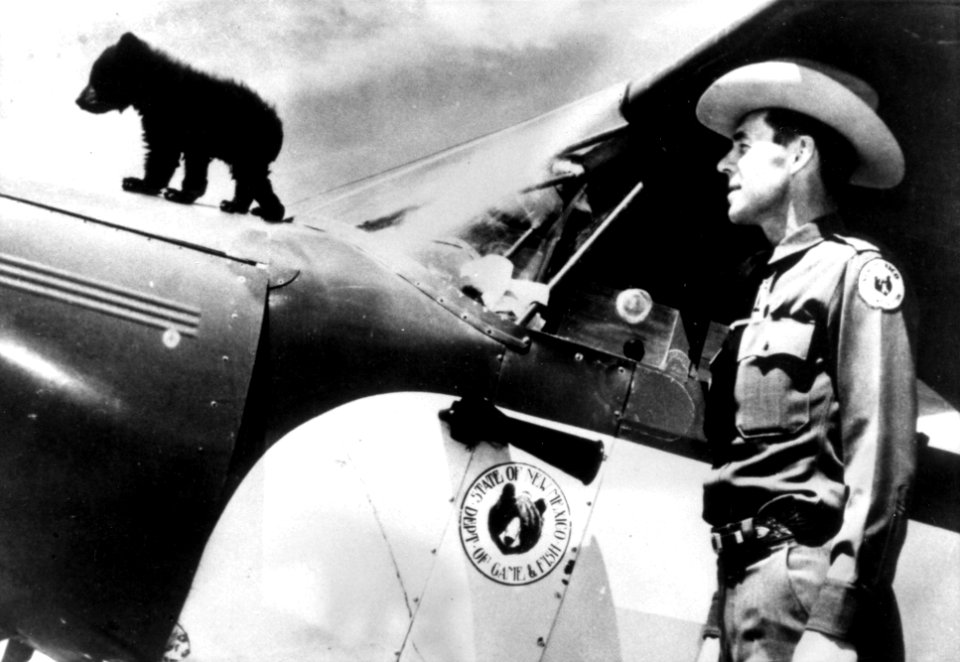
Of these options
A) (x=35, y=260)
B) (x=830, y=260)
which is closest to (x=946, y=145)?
(x=830, y=260)

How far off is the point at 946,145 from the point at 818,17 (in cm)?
59

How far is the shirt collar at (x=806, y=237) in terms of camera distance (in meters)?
1.98

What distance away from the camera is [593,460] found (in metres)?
1.99

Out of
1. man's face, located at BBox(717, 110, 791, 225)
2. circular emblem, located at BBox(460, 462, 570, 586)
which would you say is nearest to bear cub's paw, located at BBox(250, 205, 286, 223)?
circular emblem, located at BBox(460, 462, 570, 586)

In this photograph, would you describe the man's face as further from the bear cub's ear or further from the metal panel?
the bear cub's ear

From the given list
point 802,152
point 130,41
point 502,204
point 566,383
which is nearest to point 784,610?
point 566,383

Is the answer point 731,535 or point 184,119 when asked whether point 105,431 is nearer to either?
point 184,119

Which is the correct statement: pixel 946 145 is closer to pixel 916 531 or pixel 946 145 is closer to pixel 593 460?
pixel 916 531

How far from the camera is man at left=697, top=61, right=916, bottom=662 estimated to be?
1.56 metres

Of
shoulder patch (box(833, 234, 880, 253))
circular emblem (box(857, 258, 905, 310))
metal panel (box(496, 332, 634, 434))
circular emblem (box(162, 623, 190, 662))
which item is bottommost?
circular emblem (box(162, 623, 190, 662))

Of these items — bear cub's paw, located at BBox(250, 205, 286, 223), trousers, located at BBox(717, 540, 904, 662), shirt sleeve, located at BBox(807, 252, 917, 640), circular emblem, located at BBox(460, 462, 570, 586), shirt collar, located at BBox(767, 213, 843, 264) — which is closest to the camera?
shirt sleeve, located at BBox(807, 252, 917, 640)

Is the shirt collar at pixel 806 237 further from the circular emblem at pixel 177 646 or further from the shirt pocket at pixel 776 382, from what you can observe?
the circular emblem at pixel 177 646

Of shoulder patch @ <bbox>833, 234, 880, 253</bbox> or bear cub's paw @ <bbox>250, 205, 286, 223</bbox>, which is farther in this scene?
bear cub's paw @ <bbox>250, 205, 286, 223</bbox>

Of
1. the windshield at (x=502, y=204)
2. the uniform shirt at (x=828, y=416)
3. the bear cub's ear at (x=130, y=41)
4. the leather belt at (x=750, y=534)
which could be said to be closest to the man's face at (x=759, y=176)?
the uniform shirt at (x=828, y=416)
